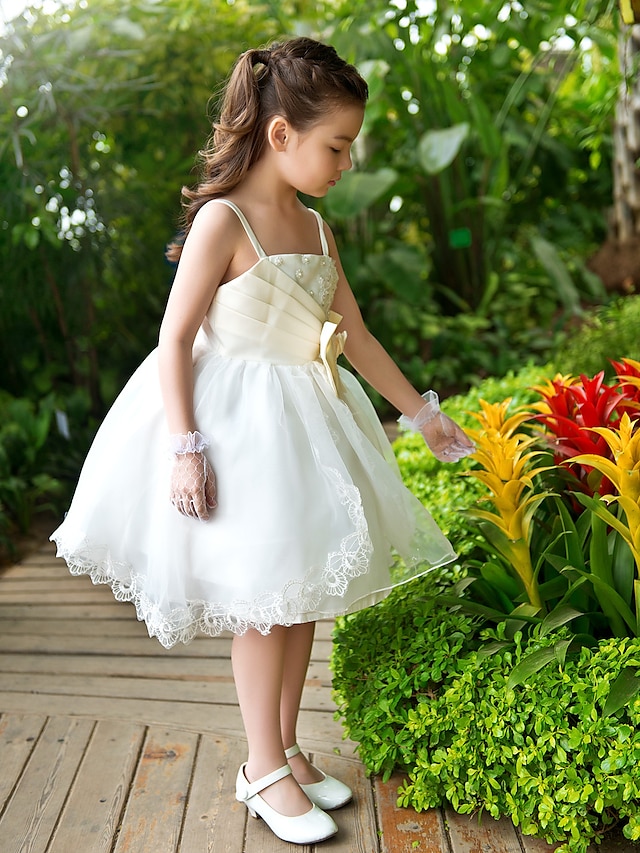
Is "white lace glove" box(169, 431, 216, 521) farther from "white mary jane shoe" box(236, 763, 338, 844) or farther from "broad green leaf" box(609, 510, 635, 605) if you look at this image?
"broad green leaf" box(609, 510, 635, 605)

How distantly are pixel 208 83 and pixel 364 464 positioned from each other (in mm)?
3694

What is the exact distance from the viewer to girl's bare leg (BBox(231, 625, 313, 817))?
1.70 metres

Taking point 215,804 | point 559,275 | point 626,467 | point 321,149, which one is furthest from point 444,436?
point 559,275

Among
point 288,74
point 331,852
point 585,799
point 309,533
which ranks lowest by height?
point 331,852

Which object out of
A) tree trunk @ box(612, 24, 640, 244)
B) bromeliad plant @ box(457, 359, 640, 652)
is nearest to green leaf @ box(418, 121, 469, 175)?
tree trunk @ box(612, 24, 640, 244)

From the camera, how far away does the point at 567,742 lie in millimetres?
1539

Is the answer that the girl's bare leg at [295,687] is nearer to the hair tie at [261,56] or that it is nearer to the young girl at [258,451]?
the young girl at [258,451]

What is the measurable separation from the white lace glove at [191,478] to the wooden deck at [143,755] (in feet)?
2.22

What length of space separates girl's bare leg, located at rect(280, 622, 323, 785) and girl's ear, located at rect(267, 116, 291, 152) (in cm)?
92

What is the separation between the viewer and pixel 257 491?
1579mm

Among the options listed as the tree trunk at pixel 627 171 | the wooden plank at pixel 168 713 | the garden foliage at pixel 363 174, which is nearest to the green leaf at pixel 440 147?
the garden foliage at pixel 363 174

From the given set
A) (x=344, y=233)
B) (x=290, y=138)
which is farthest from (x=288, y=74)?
(x=344, y=233)

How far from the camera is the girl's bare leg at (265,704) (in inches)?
67.0

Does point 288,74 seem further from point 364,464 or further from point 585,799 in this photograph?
point 585,799
